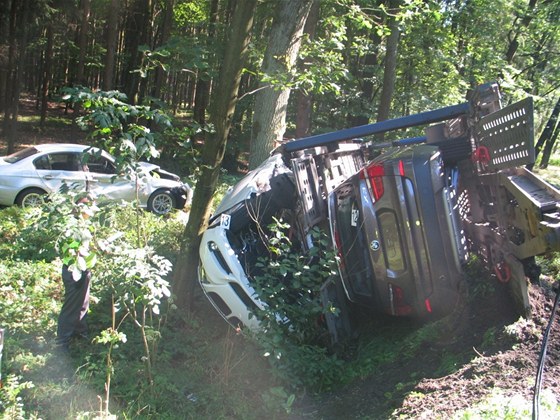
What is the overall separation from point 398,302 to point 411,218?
90cm

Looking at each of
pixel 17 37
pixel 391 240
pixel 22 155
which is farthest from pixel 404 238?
pixel 17 37

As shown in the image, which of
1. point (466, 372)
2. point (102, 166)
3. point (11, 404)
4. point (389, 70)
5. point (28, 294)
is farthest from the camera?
point (389, 70)

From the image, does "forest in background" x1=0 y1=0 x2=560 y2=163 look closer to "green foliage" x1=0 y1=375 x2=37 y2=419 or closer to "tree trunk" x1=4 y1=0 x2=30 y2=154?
"tree trunk" x1=4 y1=0 x2=30 y2=154

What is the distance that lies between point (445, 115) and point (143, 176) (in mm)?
3627

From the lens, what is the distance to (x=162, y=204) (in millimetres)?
12453

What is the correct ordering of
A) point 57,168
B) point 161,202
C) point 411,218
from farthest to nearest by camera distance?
point 161,202
point 57,168
point 411,218

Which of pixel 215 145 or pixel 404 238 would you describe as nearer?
pixel 404 238

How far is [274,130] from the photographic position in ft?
28.8

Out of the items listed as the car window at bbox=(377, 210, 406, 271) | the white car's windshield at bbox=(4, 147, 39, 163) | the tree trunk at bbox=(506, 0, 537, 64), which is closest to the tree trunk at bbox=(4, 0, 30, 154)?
the white car's windshield at bbox=(4, 147, 39, 163)

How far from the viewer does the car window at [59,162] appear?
10.9 metres

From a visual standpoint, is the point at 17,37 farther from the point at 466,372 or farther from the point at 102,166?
the point at 466,372

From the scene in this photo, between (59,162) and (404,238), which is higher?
(404,238)

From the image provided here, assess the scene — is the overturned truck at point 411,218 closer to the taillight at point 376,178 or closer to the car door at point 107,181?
the taillight at point 376,178

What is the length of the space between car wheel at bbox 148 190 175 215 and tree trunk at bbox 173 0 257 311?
21.1 feet
